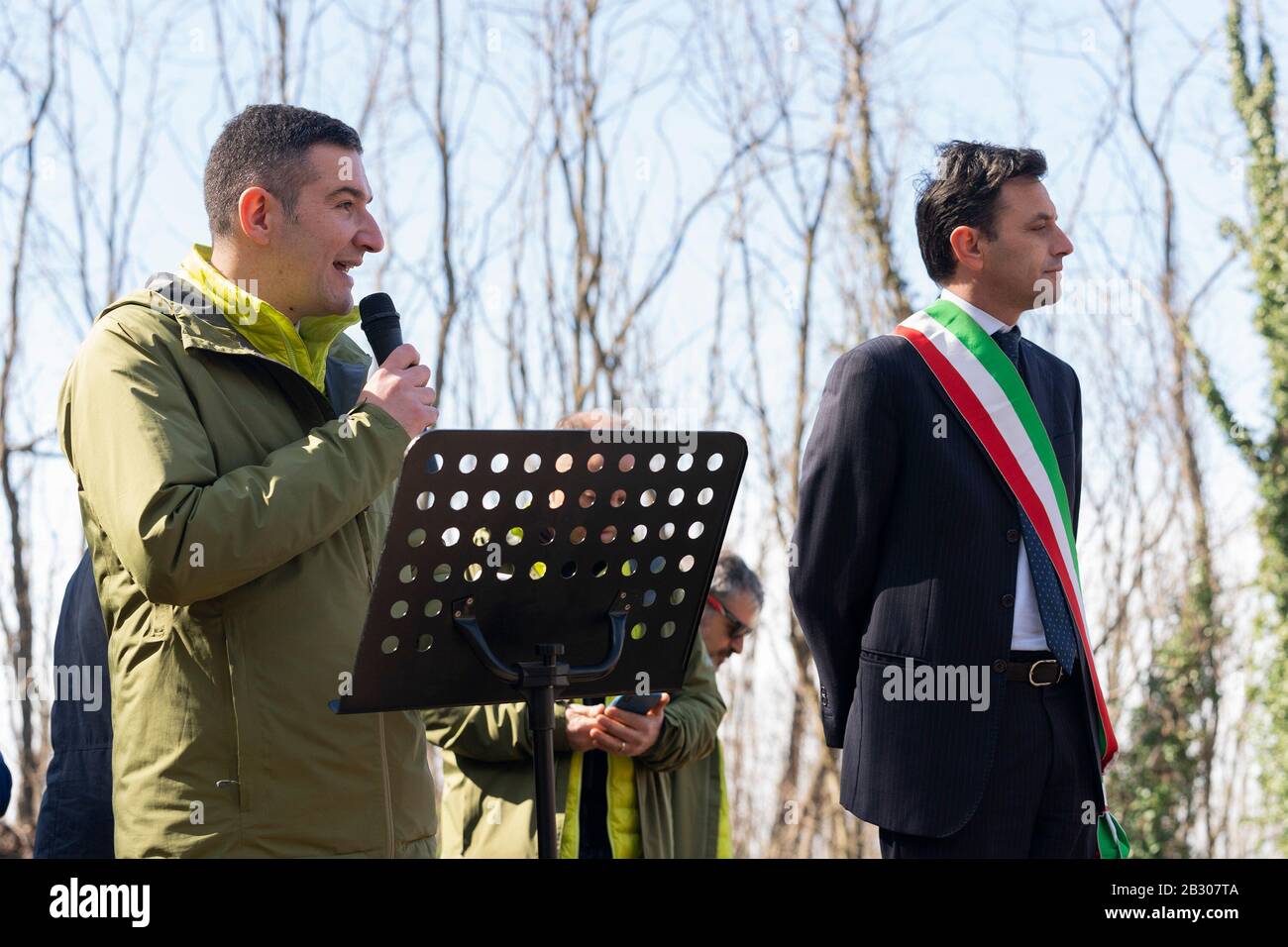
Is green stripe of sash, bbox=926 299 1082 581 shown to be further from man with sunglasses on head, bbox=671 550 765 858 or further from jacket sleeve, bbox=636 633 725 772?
man with sunglasses on head, bbox=671 550 765 858

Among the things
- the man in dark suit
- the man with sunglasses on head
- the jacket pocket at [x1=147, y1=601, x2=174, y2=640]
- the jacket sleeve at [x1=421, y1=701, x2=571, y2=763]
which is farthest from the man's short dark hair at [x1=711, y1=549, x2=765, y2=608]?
the jacket pocket at [x1=147, y1=601, x2=174, y2=640]

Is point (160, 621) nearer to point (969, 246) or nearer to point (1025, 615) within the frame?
point (1025, 615)

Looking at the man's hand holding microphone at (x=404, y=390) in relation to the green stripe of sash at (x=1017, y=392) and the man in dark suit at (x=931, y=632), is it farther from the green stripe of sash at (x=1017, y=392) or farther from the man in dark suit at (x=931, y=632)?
the green stripe of sash at (x=1017, y=392)

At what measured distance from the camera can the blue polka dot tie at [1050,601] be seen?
2730mm

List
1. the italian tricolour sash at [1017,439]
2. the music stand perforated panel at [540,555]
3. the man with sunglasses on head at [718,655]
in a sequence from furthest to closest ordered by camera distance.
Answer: the man with sunglasses on head at [718,655]
the italian tricolour sash at [1017,439]
the music stand perforated panel at [540,555]

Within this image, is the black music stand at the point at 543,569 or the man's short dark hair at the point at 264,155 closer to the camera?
the black music stand at the point at 543,569

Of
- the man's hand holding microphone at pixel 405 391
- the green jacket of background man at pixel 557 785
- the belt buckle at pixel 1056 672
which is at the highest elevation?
the man's hand holding microphone at pixel 405 391

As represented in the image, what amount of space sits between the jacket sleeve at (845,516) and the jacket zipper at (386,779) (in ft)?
2.91

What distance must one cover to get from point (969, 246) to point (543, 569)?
133 centimetres

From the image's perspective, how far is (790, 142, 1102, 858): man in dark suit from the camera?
2682 mm

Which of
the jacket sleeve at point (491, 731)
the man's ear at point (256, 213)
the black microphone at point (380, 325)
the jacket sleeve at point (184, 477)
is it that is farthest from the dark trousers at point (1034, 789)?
the man's ear at point (256, 213)

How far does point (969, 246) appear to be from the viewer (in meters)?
3.07

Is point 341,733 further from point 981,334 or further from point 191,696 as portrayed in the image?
point 981,334
